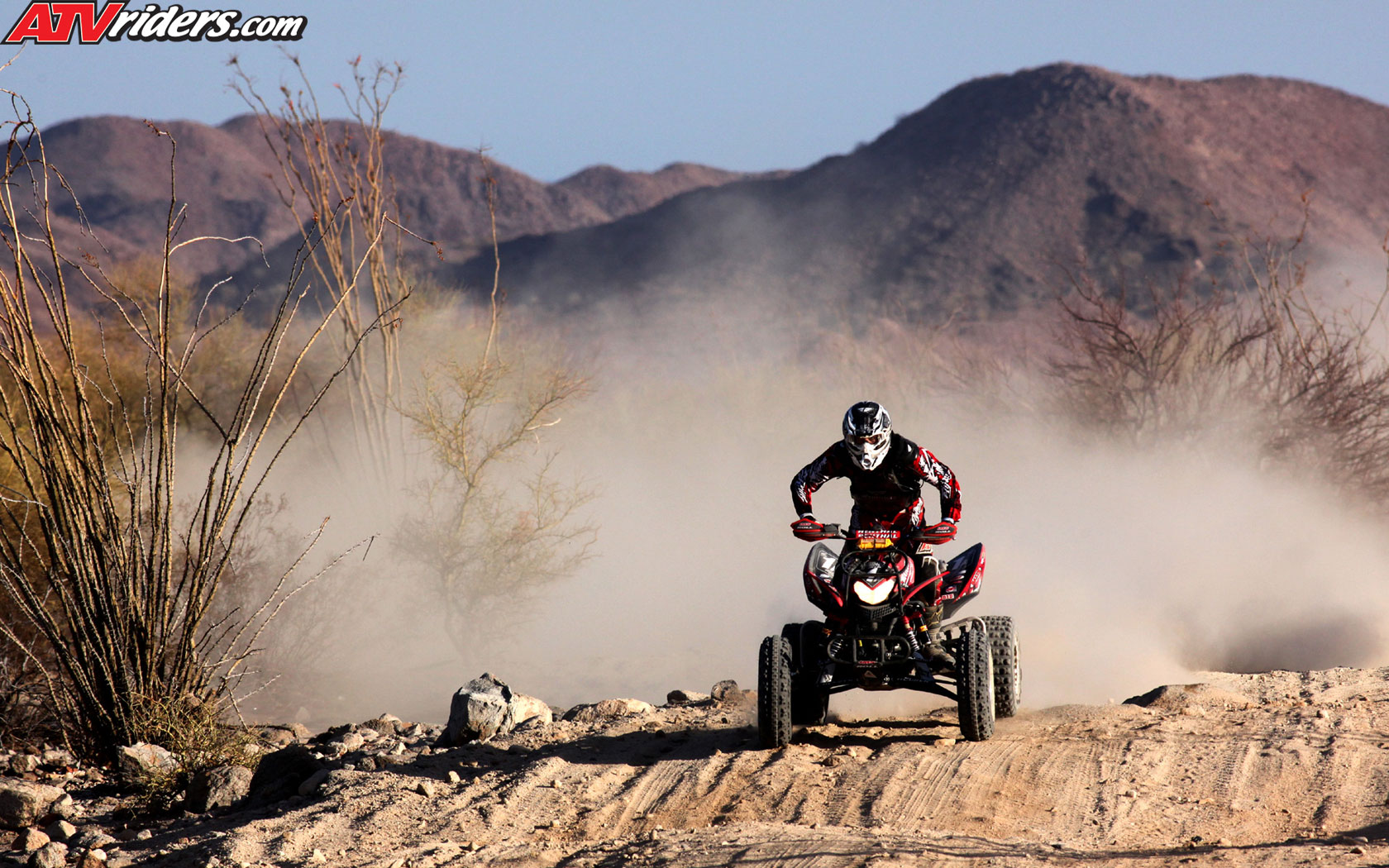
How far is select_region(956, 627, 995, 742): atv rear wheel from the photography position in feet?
21.1

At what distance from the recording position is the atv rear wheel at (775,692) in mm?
6449

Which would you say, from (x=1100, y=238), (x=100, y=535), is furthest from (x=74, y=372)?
(x=1100, y=238)

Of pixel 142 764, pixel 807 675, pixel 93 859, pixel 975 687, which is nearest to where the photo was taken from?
pixel 93 859

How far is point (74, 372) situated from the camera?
6.18 meters

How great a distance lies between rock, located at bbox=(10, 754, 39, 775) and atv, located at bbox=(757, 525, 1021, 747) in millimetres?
4700

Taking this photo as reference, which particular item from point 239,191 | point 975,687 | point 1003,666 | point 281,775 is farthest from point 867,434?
point 239,191

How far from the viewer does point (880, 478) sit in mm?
7160

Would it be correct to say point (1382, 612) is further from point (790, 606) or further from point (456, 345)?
point (456, 345)

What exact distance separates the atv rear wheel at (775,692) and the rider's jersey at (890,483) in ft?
3.28

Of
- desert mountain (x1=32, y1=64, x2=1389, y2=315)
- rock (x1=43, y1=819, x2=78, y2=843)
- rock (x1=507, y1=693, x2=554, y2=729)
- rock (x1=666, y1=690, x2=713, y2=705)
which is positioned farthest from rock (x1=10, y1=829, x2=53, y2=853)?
desert mountain (x1=32, y1=64, x2=1389, y2=315)

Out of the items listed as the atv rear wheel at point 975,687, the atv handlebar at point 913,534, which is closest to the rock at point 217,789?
the atv handlebar at point 913,534

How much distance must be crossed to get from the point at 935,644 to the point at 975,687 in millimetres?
415

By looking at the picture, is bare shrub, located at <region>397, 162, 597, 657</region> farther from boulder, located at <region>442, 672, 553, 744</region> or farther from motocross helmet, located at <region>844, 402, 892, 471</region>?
motocross helmet, located at <region>844, 402, 892, 471</region>

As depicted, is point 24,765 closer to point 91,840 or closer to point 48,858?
point 91,840
